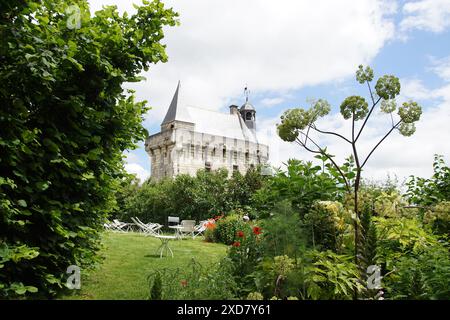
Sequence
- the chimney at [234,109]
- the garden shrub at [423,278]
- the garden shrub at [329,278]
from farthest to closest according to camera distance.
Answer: the chimney at [234,109] → the garden shrub at [329,278] → the garden shrub at [423,278]

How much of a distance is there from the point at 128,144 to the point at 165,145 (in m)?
37.2

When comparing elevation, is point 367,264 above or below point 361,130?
below

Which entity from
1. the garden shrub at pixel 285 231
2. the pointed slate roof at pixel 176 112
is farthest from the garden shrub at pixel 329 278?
the pointed slate roof at pixel 176 112

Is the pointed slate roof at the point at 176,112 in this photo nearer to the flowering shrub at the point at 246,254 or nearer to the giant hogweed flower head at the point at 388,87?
the flowering shrub at the point at 246,254

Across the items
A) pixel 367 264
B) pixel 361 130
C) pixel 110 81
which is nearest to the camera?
pixel 367 264

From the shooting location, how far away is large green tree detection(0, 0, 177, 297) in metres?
3.46

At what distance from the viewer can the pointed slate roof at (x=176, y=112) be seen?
42688 mm

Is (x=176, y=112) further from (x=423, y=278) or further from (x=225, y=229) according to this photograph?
(x=423, y=278)

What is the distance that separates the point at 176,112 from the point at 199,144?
4386 millimetres
